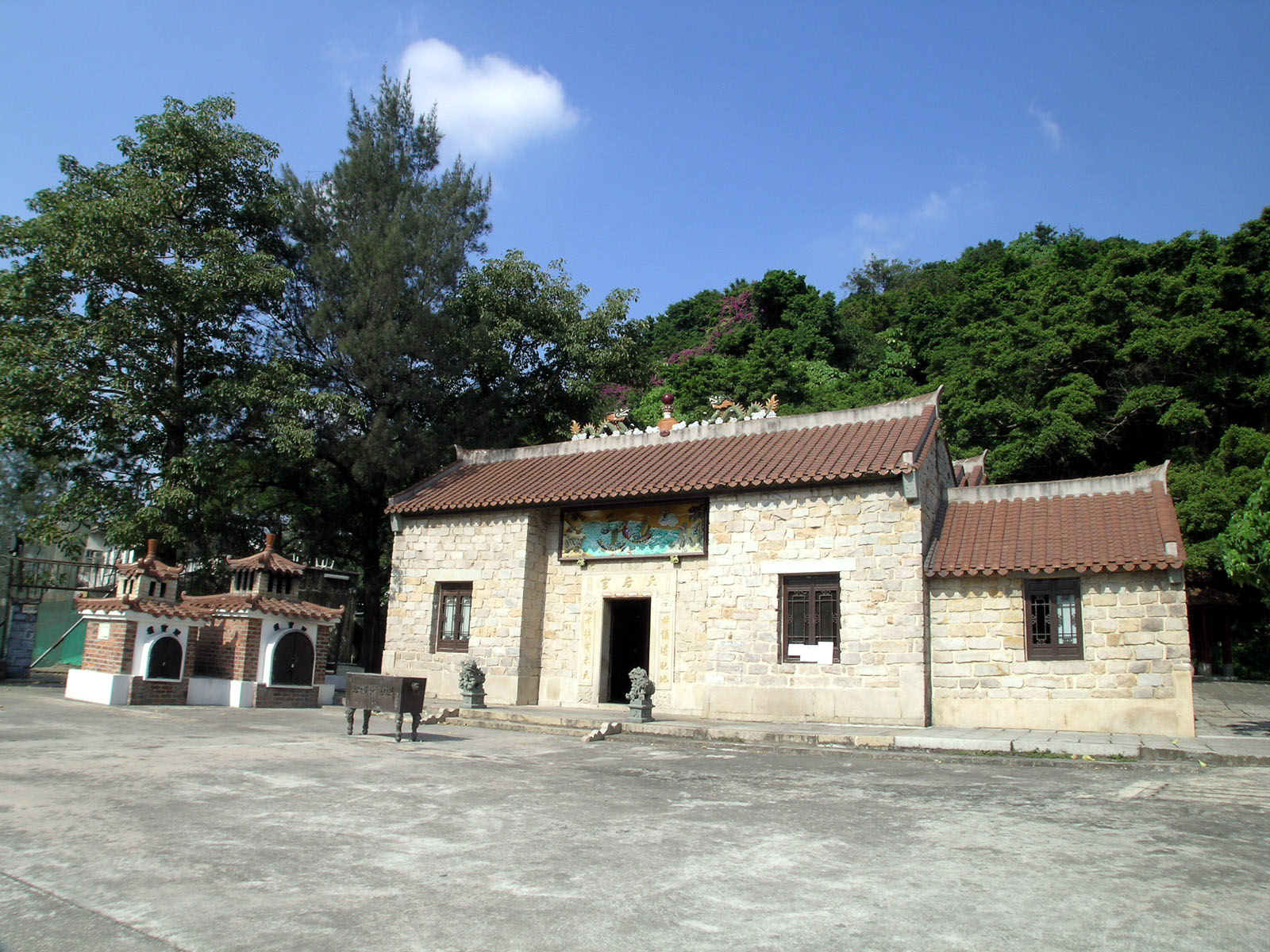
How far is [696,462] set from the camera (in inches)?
678

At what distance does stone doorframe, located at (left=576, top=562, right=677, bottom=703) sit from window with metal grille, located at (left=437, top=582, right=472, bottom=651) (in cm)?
257

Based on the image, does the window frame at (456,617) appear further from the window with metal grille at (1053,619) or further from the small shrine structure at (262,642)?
the window with metal grille at (1053,619)

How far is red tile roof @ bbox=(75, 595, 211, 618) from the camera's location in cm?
1504

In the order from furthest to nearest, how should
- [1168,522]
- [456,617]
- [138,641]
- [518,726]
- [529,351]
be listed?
[529,351], [456,617], [138,641], [518,726], [1168,522]

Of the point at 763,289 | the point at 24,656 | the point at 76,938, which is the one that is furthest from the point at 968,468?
the point at 763,289

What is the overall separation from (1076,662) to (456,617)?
1148 centimetres

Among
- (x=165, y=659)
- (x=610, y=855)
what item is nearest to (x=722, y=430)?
(x=165, y=659)

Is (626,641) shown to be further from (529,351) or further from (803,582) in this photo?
(529,351)

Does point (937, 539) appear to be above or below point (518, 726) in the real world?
above

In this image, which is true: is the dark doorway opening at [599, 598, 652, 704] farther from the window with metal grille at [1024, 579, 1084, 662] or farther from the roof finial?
the window with metal grille at [1024, 579, 1084, 662]

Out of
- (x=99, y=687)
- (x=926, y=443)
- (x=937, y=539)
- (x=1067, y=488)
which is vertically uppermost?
(x=926, y=443)

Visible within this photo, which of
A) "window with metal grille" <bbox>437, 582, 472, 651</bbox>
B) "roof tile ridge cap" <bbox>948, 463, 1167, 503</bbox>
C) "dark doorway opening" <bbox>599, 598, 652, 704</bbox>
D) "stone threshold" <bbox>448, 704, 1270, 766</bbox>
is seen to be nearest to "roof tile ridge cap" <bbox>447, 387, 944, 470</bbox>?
"roof tile ridge cap" <bbox>948, 463, 1167, 503</bbox>

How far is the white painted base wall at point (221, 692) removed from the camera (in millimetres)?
15828

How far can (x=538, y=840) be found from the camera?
583 cm
